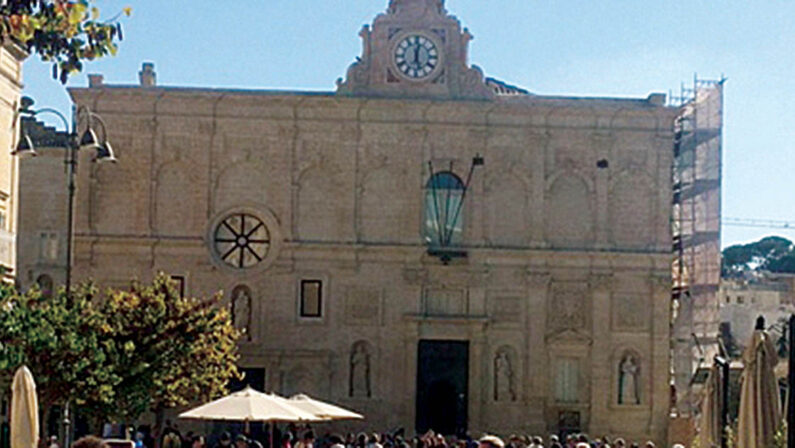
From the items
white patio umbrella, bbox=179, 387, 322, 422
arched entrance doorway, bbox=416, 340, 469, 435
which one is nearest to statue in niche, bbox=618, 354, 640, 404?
arched entrance doorway, bbox=416, 340, 469, 435

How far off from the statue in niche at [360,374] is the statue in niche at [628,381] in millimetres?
8004

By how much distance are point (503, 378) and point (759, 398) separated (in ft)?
103

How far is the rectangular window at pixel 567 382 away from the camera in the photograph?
52094mm

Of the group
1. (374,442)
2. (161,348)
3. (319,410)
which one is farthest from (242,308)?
(319,410)

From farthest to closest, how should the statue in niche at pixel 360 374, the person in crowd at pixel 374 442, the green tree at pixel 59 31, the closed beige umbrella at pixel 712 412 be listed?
the statue in niche at pixel 360 374 < the person in crowd at pixel 374 442 < the closed beige umbrella at pixel 712 412 < the green tree at pixel 59 31

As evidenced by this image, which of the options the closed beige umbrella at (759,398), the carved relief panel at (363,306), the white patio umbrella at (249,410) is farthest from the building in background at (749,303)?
the closed beige umbrella at (759,398)

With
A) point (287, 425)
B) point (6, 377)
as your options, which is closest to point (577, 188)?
point (287, 425)

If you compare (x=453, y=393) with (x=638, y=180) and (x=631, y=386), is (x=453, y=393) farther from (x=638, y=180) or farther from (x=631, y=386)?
(x=638, y=180)

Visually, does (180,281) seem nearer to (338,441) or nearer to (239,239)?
(239,239)

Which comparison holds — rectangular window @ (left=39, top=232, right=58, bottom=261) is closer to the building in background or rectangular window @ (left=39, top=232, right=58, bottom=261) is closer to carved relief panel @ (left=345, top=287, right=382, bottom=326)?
carved relief panel @ (left=345, top=287, right=382, bottom=326)

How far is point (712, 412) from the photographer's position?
2933 centimetres

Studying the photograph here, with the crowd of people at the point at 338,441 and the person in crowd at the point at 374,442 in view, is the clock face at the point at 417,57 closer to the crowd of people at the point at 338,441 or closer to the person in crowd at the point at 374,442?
Answer: the crowd of people at the point at 338,441

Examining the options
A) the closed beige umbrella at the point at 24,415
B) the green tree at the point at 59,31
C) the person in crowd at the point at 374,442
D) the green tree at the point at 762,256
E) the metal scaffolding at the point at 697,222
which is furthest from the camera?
the green tree at the point at 762,256

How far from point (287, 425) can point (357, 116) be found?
10.1 metres
